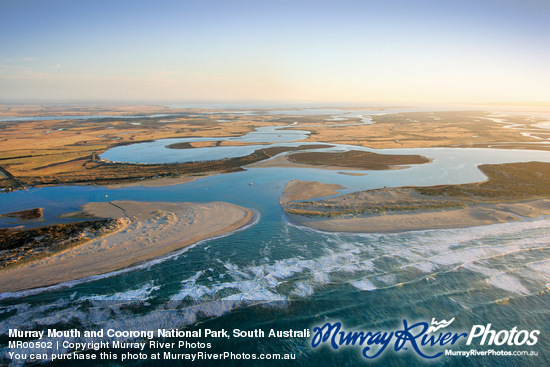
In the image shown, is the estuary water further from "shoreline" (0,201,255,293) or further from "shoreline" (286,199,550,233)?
"shoreline" (0,201,255,293)

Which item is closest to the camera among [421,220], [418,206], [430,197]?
[421,220]

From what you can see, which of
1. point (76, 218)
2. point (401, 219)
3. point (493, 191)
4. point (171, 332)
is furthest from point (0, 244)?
point (493, 191)

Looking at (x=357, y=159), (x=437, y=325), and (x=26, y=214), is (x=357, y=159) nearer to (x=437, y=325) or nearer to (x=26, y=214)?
(x=437, y=325)

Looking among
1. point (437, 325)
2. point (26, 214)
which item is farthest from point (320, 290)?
point (26, 214)

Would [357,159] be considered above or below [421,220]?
above

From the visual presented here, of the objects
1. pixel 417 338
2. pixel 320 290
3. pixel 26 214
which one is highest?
pixel 26 214

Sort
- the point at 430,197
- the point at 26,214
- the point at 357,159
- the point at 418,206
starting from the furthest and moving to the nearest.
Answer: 1. the point at 357,159
2. the point at 430,197
3. the point at 418,206
4. the point at 26,214

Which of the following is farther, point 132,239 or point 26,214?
point 26,214
